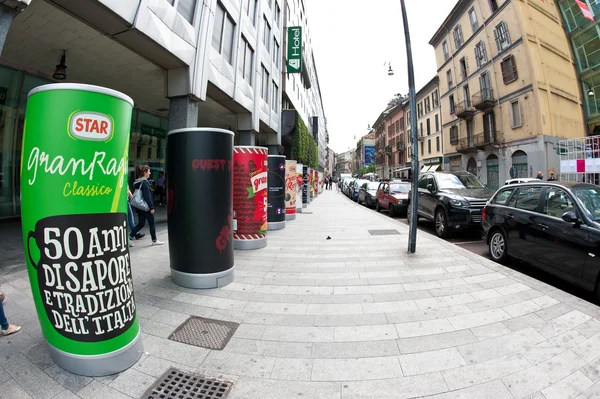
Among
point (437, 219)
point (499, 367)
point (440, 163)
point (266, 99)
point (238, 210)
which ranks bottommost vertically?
point (499, 367)

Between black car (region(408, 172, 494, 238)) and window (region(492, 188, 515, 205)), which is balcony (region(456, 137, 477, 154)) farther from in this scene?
window (region(492, 188, 515, 205))

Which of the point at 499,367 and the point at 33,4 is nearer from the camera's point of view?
the point at 499,367

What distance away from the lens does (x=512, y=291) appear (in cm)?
420

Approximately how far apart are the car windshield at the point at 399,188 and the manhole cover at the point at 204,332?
1270 cm

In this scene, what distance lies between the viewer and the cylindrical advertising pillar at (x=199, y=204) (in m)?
4.04

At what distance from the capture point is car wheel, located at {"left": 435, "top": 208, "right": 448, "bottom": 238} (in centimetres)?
845

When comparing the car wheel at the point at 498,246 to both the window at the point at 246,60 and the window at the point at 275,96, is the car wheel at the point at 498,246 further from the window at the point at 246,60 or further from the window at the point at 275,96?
the window at the point at 275,96

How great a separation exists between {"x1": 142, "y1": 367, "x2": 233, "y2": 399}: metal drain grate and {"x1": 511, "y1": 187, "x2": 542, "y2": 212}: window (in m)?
5.73

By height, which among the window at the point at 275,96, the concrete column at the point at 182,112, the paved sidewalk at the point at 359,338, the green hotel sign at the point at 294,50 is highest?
the green hotel sign at the point at 294,50

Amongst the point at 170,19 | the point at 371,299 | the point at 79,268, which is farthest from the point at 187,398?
the point at 170,19

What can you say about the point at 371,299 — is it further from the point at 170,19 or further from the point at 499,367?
the point at 170,19

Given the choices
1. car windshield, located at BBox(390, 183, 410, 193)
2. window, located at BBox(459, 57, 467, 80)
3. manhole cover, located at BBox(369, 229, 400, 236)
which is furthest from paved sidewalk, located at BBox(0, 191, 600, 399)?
window, located at BBox(459, 57, 467, 80)

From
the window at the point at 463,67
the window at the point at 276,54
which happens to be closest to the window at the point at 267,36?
the window at the point at 276,54

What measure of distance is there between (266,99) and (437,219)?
13.2 m
